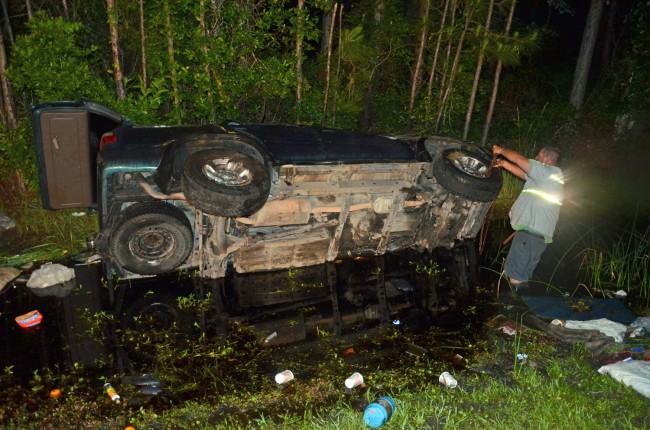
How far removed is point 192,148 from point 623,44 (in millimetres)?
13243

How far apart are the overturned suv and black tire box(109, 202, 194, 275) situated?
11mm

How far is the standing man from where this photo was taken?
5203 mm

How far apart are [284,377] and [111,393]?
46.5 inches

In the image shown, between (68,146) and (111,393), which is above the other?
(68,146)

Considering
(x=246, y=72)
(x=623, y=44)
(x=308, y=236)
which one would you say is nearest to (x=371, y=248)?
(x=308, y=236)

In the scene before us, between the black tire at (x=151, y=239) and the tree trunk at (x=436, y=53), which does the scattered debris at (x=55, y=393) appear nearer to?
the black tire at (x=151, y=239)

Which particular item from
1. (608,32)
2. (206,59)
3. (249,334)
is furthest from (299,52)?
(608,32)

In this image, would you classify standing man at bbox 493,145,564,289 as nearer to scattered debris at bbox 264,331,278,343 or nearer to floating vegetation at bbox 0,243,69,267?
scattered debris at bbox 264,331,278,343

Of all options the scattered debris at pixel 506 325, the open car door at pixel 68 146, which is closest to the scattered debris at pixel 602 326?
the scattered debris at pixel 506 325

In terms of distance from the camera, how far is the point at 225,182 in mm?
4562

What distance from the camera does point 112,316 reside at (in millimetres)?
4359

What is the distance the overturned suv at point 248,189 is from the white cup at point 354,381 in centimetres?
175

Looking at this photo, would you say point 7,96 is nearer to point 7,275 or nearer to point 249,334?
point 7,275

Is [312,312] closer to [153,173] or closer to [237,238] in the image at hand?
[237,238]
